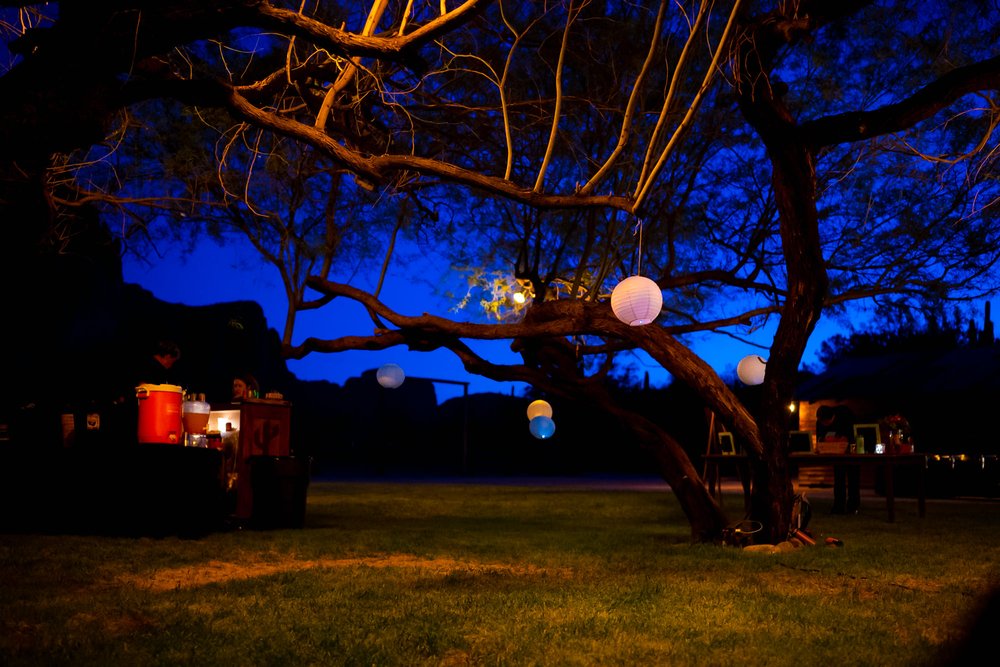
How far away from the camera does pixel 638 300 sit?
775 cm

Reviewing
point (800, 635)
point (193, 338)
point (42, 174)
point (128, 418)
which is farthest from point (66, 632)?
point (193, 338)

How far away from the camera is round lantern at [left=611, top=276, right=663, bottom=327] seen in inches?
305

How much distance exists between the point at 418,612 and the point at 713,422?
9062 millimetres

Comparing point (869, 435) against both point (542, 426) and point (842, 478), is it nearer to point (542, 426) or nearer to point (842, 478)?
point (842, 478)

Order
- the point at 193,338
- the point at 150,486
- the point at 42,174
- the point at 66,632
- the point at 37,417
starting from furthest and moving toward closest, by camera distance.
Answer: the point at 193,338 → the point at 37,417 → the point at 150,486 → the point at 42,174 → the point at 66,632

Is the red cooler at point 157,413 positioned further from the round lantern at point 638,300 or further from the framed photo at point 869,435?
the framed photo at point 869,435

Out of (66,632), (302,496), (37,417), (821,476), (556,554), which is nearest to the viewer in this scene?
(66,632)

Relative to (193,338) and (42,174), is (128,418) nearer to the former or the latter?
(42,174)

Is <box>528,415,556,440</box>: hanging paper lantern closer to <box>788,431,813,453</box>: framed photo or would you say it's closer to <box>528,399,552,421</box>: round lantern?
<box>528,399,552,421</box>: round lantern

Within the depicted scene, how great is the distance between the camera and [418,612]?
4492 millimetres

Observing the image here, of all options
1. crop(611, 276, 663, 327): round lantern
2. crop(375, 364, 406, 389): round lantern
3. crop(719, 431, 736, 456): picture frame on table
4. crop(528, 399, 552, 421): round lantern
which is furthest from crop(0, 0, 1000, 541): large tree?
crop(528, 399, 552, 421): round lantern

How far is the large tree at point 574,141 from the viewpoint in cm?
443

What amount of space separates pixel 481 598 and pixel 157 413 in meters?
4.82

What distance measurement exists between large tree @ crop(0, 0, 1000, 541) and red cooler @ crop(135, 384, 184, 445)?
1.74 metres
